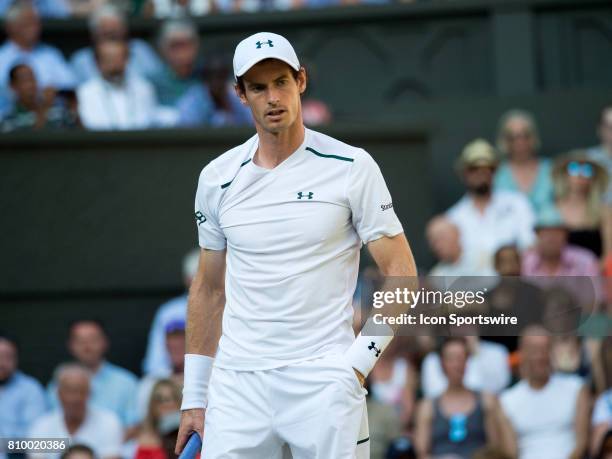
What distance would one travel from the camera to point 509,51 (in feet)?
39.9

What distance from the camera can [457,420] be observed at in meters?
8.59

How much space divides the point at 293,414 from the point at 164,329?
16.7 ft

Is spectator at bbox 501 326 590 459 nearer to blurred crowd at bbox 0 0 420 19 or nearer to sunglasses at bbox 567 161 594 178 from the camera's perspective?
sunglasses at bbox 567 161 594 178

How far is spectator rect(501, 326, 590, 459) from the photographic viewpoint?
8461mm

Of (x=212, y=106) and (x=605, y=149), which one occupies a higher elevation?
(x=212, y=106)

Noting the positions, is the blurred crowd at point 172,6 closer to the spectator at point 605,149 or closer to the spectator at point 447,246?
the spectator at point 605,149

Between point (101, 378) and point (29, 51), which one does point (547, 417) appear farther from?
point (29, 51)

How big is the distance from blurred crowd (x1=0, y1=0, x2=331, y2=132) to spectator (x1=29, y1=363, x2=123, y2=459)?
2662 millimetres

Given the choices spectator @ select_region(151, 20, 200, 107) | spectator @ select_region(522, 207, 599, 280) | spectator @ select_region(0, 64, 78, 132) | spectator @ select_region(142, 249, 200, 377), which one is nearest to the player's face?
spectator @ select_region(142, 249, 200, 377)

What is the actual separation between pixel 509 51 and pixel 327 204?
306 inches

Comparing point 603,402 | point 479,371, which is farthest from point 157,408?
point 603,402

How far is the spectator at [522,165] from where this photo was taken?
35.3 feet

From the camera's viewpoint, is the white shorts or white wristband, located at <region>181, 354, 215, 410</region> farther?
white wristband, located at <region>181, 354, 215, 410</region>

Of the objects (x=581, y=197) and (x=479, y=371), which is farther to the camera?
(x=581, y=197)
